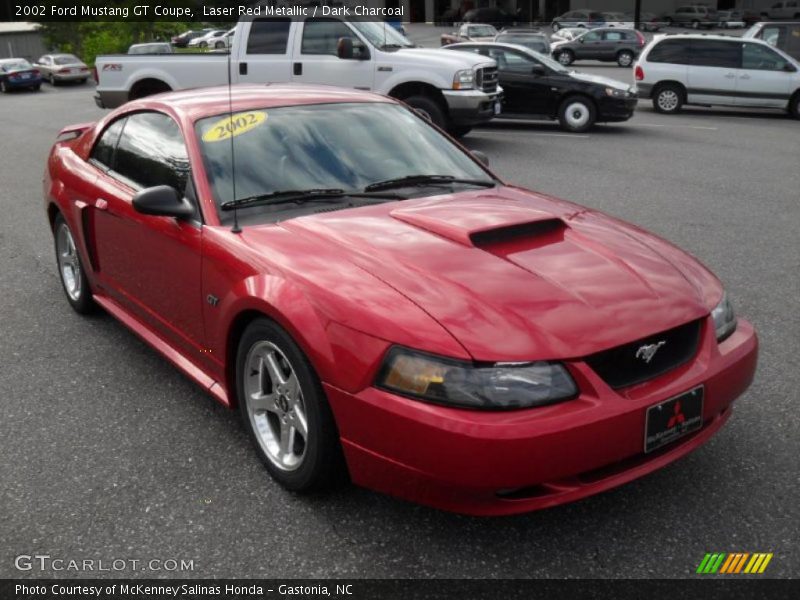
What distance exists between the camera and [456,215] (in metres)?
3.52

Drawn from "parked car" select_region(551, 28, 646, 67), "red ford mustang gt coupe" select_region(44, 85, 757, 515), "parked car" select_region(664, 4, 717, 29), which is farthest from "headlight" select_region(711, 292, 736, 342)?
"parked car" select_region(664, 4, 717, 29)

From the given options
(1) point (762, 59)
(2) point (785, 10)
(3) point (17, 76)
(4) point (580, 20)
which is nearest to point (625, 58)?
(1) point (762, 59)

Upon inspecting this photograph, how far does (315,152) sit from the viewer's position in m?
3.92

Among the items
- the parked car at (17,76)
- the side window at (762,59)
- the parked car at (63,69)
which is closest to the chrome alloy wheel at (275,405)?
the side window at (762,59)

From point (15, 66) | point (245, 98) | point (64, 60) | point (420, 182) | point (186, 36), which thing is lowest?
point (420, 182)

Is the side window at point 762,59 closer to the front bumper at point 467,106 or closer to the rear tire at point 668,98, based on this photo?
the rear tire at point 668,98

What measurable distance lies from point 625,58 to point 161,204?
35241 millimetres

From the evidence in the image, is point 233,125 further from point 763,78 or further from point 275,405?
point 763,78

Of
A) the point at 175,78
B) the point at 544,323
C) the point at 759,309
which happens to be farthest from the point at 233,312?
the point at 175,78

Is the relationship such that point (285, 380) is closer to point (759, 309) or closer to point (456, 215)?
point (456, 215)

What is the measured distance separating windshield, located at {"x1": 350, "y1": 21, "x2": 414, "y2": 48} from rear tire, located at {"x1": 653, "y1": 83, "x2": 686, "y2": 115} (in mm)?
6900

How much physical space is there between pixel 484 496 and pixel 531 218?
133 cm

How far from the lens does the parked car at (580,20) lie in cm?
5304

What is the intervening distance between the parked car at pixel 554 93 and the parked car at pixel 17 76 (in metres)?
29.3
